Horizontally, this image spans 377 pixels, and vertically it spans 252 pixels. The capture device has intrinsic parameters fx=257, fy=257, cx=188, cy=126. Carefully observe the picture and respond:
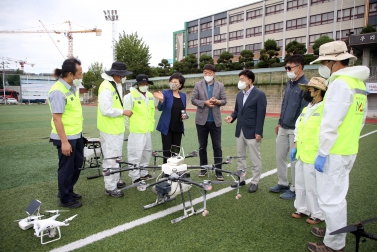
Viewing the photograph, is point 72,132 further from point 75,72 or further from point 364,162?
point 364,162

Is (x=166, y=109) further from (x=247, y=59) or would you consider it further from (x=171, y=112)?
(x=247, y=59)

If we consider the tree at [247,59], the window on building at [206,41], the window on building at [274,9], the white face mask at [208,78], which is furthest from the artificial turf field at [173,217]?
the window on building at [206,41]

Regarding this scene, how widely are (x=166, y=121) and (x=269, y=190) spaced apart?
7.64ft

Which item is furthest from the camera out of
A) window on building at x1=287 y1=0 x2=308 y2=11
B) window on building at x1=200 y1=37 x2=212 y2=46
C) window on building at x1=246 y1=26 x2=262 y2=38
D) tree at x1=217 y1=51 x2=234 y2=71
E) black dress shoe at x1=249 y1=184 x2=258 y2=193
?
window on building at x1=200 y1=37 x2=212 y2=46

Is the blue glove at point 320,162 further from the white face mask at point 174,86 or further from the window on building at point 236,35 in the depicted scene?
the window on building at point 236,35

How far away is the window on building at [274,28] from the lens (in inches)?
Answer: 1578

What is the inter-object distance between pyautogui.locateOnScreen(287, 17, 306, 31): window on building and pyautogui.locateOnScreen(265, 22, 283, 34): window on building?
4.30ft

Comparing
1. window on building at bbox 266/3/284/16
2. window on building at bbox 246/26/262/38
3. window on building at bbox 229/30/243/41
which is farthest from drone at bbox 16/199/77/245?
window on building at bbox 229/30/243/41

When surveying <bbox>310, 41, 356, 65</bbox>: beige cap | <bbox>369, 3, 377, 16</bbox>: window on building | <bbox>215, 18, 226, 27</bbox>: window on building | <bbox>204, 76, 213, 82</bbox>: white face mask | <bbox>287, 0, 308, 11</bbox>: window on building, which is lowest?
<bbox>204, 76, 213, 82</bbox>: white face mask

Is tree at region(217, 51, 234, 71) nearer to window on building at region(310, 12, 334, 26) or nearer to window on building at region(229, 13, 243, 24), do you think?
window on building at region(310, 12, 334, 26)

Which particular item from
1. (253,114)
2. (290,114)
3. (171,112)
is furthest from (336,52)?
(171,112)

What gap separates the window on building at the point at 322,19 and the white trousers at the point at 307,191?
38602mm

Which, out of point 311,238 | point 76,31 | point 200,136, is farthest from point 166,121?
point 76,31

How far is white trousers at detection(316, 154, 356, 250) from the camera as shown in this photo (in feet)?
8.21
